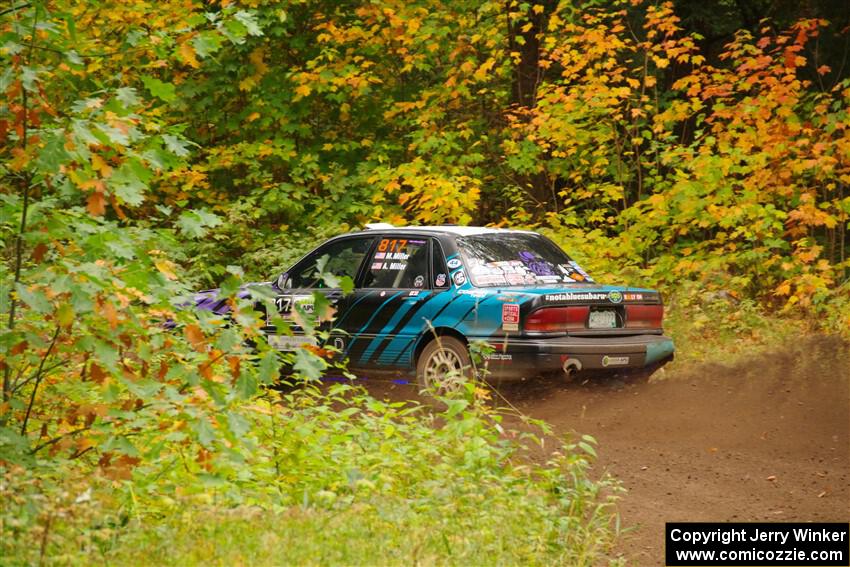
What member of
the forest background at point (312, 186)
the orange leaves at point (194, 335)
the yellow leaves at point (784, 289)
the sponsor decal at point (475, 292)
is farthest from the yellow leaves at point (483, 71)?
the orange leaves at point (194, 335)

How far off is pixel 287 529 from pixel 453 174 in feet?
40.7

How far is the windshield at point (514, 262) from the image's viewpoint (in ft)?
34.7

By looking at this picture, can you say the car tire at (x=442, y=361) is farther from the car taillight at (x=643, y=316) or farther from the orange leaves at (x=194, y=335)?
the orange leaves at (x=194, y=335)

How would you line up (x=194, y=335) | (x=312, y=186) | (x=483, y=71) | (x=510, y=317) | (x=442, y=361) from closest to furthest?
(x=194, y=335) → (x=510, y=317) → (x=442, y=361) → (x=483, y=71) → (x=312, y=186)

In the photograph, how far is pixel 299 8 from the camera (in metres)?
19.6

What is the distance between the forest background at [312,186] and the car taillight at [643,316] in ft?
6.29

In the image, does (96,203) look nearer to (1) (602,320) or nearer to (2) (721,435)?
(1) (602,320)

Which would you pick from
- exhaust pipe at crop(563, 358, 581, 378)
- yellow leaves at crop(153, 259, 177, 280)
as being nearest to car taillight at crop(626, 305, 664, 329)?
exhaust pipe at crop(563, 358, 581, 378)

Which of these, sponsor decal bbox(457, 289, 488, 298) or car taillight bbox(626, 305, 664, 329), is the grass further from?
car taillight bbox(626, 305, 664, 329)

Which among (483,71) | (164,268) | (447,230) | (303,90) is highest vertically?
(483,71)

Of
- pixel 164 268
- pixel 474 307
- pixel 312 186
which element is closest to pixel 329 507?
pixel 164 268

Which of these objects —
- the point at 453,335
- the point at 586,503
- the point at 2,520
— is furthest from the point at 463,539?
the point at 453,335

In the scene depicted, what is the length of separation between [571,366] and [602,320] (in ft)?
1.96

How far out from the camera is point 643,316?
10680mm
